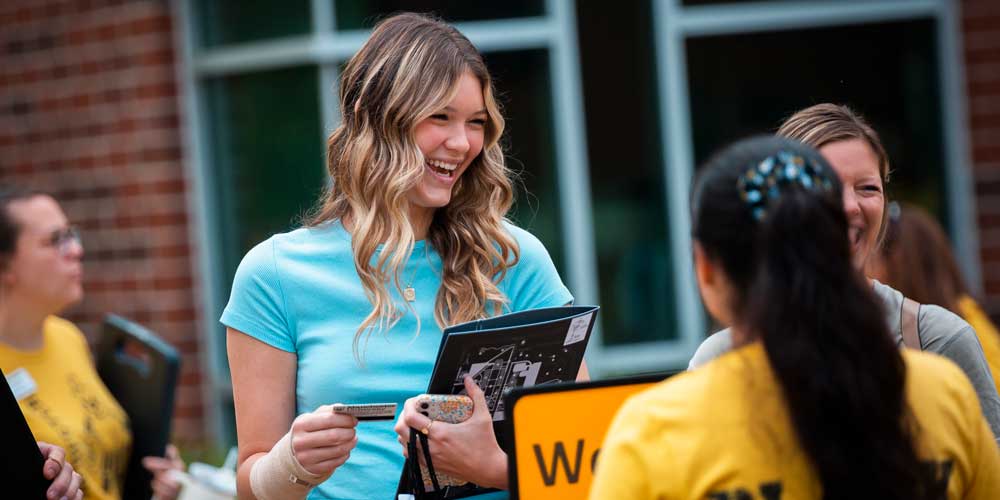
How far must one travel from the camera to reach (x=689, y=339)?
6164 mm

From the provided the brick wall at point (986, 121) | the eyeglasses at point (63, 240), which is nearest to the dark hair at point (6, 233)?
the eyeglasses at point (63, 240)

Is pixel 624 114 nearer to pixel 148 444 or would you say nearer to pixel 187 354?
pixel 187 354

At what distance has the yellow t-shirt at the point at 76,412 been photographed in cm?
357

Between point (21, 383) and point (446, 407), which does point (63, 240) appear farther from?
point (446, 407)

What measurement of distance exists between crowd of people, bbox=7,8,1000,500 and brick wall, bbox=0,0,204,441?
1.95 metres

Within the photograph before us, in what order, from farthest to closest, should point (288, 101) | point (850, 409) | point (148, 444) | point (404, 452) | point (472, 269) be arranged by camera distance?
point (288, 101) < point (148, 444) < point (472, 269) < point (404, 452) < point (850, 409)

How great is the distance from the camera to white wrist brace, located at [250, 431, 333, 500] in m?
A: 2.37

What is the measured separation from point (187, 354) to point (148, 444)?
2.33 m

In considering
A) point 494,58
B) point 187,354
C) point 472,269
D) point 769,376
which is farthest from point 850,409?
point 187,354

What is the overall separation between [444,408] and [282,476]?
14.9 inches

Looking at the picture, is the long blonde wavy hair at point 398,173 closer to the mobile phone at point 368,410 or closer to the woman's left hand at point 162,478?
the mobile phone at point 368,410

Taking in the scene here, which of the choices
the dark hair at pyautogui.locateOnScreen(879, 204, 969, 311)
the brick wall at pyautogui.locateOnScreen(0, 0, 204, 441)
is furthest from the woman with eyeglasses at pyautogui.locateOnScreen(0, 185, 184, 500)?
the dark hair at pyautogui.locateOnScreen(879, 204, 969, 311)

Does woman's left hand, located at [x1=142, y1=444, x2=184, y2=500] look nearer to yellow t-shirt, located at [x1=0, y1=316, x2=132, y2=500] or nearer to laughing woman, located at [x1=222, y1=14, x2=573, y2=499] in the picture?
yellow t-shirt, located at [x1=0, y1=316, x2=132, y2=500]

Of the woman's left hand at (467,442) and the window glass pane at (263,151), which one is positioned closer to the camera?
the woman's left hand at (467,442)
